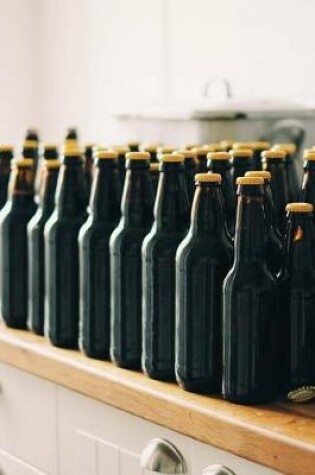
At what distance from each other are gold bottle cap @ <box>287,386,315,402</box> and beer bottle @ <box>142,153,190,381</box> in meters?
0.19

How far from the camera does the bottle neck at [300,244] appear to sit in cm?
132

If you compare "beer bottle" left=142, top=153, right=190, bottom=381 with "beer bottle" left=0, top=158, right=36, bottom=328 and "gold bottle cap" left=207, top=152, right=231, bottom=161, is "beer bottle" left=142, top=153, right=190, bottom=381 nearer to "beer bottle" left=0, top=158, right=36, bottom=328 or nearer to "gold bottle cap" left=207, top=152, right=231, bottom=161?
"gold bottle cap" left=207, top=152, right=231, bottom=161

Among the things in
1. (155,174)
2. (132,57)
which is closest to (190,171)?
(155,174)

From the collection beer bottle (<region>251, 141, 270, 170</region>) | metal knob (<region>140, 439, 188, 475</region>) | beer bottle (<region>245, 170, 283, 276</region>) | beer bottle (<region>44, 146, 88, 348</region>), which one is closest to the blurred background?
beer bottle (<region>251, 141, 270, 170</region>)

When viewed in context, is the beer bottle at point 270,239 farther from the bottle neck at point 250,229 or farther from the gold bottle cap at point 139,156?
the gold bottle cap at point 139,156

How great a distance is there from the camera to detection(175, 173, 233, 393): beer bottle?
1359 mm

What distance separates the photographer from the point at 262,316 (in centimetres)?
132

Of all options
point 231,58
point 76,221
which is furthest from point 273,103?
point 76,221

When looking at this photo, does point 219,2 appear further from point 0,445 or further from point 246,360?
point 246,360

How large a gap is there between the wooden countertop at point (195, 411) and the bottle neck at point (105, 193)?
221 mm

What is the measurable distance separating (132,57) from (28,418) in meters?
1.45

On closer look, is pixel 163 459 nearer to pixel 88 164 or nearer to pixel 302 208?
pixel 302 208

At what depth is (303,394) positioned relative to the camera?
1.33 metres

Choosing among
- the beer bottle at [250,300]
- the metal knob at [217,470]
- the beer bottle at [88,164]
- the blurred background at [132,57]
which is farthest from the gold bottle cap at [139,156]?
the blurred background at [132,57]
